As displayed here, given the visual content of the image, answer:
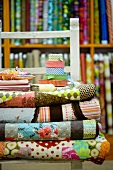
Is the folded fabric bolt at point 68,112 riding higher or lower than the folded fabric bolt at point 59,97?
lower

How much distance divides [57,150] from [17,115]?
0.13m

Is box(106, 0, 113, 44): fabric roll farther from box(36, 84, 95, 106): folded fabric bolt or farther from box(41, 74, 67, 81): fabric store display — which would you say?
box(36, 84, 95, 106): folded fabric bolt

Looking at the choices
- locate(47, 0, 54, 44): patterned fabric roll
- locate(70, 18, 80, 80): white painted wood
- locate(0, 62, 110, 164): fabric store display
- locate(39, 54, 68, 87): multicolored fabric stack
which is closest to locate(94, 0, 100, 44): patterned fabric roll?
locate(47, 0, 54, 44): patterned fabric roll

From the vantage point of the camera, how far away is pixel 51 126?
2.77ft

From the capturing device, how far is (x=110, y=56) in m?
2.80

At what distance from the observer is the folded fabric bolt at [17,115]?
2.80 feet

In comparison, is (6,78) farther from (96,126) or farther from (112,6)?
(112,6)

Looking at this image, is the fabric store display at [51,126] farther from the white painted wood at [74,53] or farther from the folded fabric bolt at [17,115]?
the white painted wood at [74,53]

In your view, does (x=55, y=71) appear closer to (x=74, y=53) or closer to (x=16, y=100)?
(x=16, y=100)

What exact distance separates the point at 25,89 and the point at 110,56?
6.37 ft

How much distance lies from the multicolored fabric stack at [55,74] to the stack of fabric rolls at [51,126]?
0.73ft

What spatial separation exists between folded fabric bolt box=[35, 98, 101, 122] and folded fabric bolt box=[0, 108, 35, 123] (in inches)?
0.6

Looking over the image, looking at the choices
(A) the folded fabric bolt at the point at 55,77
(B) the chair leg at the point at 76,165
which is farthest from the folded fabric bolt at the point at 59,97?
(A) the folded fabric bolt at the point at 55,77

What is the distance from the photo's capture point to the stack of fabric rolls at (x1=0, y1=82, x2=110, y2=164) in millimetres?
836
